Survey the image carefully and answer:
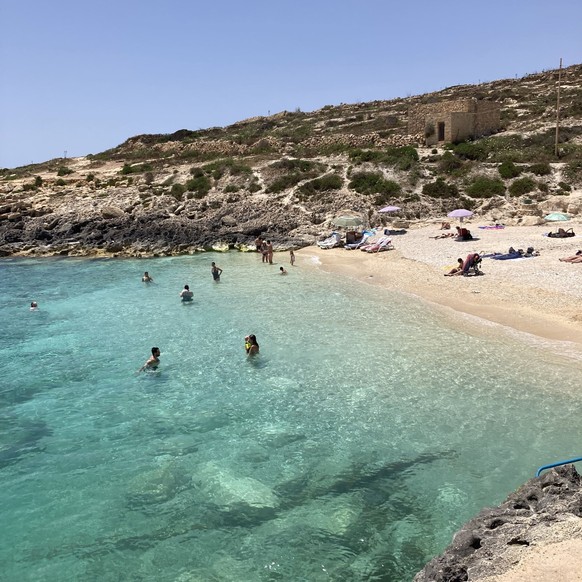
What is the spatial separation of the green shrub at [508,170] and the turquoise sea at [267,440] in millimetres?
25224

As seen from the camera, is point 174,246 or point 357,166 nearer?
point 174,246

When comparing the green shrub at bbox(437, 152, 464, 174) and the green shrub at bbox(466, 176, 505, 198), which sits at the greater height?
the green shrub at bbox(437, 152, 464, 174)

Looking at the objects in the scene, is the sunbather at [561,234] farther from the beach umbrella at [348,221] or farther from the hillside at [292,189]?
the beach umbrella at [348,221]

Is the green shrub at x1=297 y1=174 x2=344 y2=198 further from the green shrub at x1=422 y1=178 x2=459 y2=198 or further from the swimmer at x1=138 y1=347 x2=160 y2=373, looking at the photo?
the swimmer at x1=138 y1=347 x2=160 y2=373

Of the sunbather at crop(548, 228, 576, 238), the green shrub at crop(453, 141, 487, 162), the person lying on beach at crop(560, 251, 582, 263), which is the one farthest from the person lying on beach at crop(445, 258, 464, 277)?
the green shrub at crop(453, 141, 487, 162)

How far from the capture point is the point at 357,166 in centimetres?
4478

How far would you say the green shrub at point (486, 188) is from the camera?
126ft

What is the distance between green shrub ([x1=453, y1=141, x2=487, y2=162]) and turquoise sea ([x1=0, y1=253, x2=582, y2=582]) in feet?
94.0

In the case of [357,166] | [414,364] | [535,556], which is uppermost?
[357,166]

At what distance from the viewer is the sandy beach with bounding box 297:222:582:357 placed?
1730cm

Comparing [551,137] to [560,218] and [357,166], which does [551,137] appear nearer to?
[357,166]

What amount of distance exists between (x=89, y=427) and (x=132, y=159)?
187ft

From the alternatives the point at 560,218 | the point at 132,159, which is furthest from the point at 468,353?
the point at 132,159

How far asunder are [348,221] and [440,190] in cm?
959
